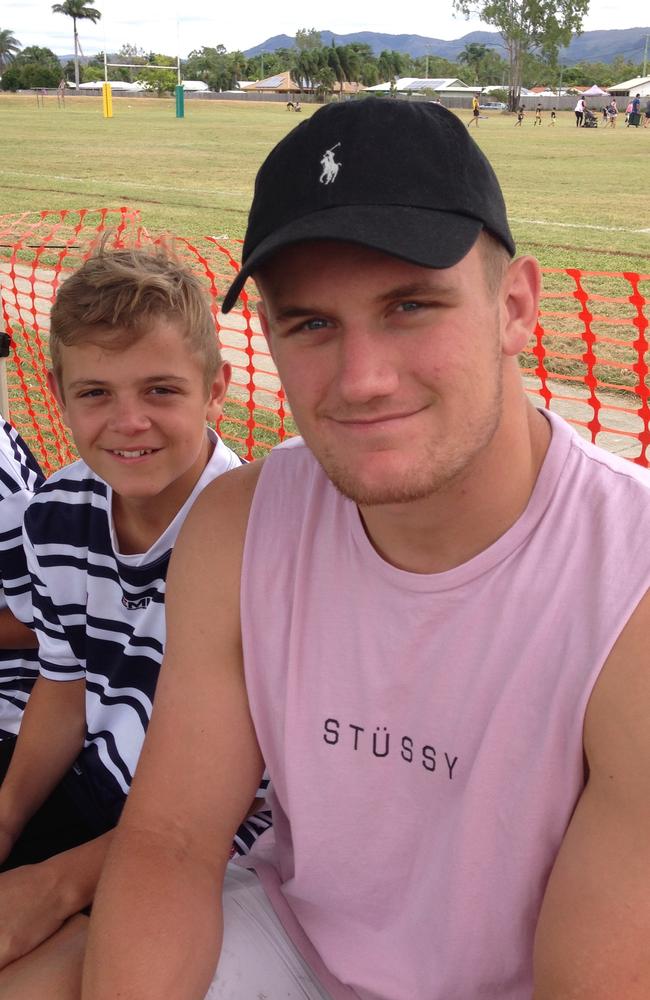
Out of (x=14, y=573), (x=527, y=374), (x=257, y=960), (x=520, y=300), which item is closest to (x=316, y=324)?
(x=520, y=300)

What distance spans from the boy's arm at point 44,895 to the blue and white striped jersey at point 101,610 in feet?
0.69

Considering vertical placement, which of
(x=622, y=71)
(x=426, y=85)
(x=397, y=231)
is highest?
(x=622, y=71)

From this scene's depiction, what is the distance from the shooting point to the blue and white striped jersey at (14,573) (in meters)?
2.54

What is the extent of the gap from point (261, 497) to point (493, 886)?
0.74 meters

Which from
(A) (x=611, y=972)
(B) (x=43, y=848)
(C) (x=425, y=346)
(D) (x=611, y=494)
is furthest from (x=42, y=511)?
(A) (x=611, y=972)

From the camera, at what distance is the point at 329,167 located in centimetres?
146

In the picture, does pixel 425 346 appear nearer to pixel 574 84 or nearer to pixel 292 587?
pixel 292 587

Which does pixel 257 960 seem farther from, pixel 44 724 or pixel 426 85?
pixel 426 85

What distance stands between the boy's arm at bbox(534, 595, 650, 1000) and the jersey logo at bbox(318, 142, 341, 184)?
750mm

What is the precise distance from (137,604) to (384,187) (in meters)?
1.14

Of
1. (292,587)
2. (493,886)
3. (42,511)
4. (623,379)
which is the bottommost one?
(623,379)

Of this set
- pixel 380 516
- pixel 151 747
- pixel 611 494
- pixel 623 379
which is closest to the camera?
pixel 611 494

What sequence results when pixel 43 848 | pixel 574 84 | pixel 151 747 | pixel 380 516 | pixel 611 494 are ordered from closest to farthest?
pixel 611 494 → pixel 380 516 → pixel 151 747 → pixel 43 848 → pixel 574 84

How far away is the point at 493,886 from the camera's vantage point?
1.48 m
